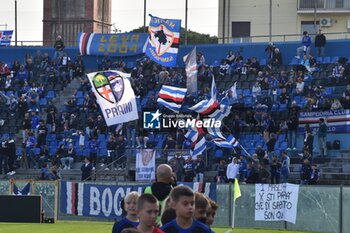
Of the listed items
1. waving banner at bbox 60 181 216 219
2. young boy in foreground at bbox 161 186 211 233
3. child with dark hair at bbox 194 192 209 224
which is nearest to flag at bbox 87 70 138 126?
waving banner at bbox 60 181 216 219

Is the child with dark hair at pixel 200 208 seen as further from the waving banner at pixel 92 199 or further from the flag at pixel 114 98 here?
the flag at pixel 114 98

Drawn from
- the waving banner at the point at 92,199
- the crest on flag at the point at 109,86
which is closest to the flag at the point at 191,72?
A: the crest on flag at the point at 109,86

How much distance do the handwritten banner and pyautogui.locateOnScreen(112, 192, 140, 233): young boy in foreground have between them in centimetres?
1861

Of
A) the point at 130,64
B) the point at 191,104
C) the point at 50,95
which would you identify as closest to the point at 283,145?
the point at 191,104

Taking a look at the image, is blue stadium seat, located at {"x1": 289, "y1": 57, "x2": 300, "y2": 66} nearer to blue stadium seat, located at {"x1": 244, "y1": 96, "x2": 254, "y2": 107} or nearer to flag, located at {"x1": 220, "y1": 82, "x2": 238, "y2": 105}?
blue stadium seat, located at {"x1": 244, "y1": 96, "x2": 254, "y2": 107}

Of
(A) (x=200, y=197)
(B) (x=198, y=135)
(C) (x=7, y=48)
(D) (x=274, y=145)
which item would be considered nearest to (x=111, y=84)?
(B) (x=198, y=135)

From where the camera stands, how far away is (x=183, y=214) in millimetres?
10508

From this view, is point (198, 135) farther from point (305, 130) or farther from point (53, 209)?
point (53, 209)

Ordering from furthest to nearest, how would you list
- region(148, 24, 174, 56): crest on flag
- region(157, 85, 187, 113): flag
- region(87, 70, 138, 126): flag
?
region(148, 24, 174, 56): crest on flag → region(157, 85, 187, 113): flag → region(87, 70, 138, 126): flag

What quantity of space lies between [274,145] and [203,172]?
9.09ft

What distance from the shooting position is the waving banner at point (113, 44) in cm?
5031

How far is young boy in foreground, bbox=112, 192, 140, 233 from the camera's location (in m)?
11.7

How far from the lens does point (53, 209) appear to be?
3522 centimetres

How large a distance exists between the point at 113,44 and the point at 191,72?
367 inches
